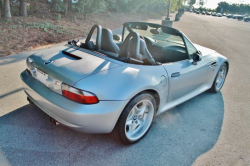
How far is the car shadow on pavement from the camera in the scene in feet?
8.00

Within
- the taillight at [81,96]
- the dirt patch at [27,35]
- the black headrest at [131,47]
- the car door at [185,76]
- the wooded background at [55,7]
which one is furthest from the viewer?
the wooded background at [55,7]

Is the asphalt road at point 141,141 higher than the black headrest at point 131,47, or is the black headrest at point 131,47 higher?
the black headrest at point 131,47

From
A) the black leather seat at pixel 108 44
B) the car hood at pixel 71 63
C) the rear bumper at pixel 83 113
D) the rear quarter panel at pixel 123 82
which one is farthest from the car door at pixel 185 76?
the rear bumper at pixel 83 113

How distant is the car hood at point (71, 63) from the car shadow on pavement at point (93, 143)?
84 cm

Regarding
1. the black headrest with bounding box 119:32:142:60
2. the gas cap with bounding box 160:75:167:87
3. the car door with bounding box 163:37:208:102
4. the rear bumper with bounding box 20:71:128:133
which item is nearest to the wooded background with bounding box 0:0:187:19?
the black headrest with bounding box 119:32:142:60

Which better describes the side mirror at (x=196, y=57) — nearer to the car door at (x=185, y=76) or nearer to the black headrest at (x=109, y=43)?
the car door at (x=185, y=76)

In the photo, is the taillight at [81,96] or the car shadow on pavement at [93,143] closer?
the taillight at [81,96]

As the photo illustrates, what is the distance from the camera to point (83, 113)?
7.27 feet

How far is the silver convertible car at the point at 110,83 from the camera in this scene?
2.28 meters

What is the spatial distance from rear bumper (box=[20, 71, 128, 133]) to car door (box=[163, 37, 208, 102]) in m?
1.02

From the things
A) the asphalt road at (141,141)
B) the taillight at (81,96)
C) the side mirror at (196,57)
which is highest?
the side mirror at (196,57)

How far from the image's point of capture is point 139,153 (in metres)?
2.64

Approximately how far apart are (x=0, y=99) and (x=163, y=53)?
2910mm

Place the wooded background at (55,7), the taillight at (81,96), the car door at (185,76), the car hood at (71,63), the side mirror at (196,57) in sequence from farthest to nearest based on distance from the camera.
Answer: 1. the wooded background at (55,7)
2. the side mirror at (196,57)
3. the car door at (185,76)
4. the car hood at (71,63)
5. the taillight at (81,96)
